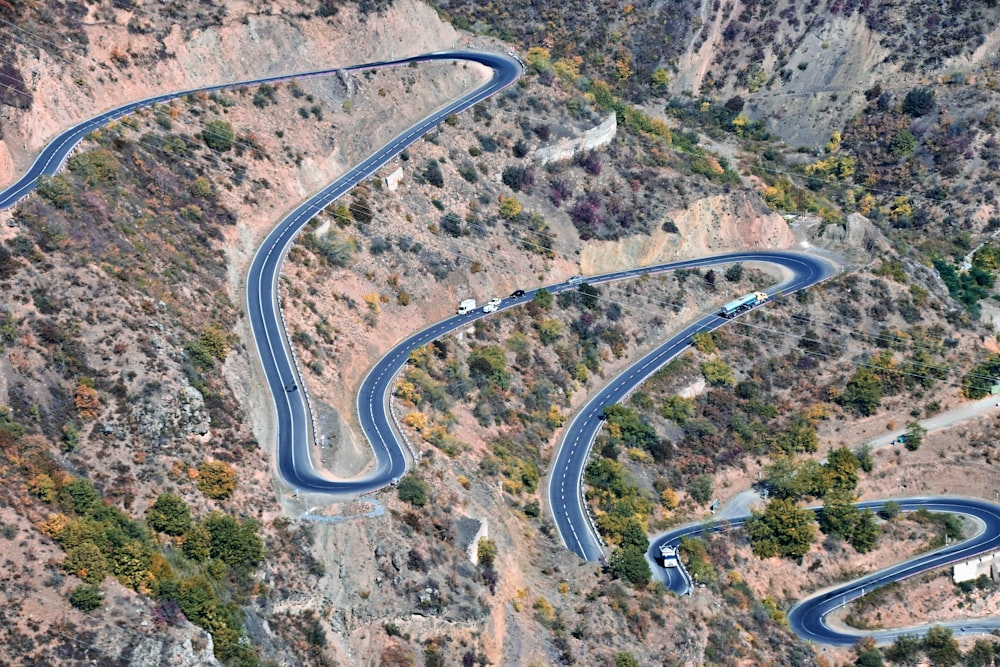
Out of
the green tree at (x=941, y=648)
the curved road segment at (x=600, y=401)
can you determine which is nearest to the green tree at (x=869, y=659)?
the green tree at (x=941, y=648)

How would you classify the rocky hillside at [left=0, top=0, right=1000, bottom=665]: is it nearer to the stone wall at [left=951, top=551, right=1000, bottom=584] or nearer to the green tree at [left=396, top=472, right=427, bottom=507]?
the green tree at [left=396, top=472, right=427, bottom=507]

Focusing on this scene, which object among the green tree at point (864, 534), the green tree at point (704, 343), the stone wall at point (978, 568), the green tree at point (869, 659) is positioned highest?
the green tree at point (704, 343)

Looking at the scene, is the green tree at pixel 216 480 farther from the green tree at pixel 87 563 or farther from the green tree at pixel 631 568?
the green tree at pixel 631 568

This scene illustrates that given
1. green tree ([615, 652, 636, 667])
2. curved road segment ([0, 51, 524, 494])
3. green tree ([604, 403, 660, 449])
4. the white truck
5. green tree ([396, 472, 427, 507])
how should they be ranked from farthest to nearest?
green tree ([604, 403, 660, 449]), the white truck, curved road segment ([0, 51, 524, 494]), green tree ([396, 472, 427, 507]), green tree ([615, 652, 636, 667])

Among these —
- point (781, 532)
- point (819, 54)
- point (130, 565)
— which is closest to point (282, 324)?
point (130, 565)

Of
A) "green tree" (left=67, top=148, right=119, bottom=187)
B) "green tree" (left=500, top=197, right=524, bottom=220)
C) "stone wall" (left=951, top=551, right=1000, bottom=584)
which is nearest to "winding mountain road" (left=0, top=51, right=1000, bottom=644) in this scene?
"stone wall" (left=951, top=551, right=1000, bottom=584)


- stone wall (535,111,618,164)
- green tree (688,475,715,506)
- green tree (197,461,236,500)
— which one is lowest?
green tree (197,461,236,500)

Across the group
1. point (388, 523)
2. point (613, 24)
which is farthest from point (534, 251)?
point (613, 24)
